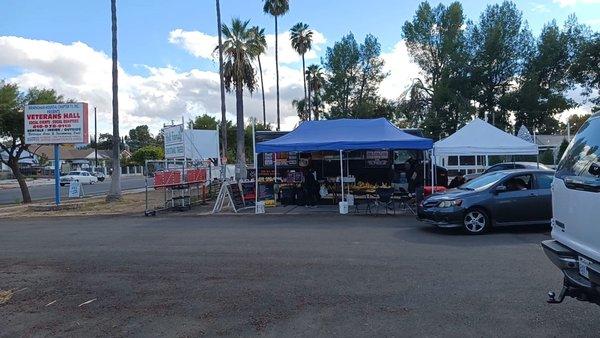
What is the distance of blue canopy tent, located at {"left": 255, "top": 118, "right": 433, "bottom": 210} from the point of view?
53.7 feet

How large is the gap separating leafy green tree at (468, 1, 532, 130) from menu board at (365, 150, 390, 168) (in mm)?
31986

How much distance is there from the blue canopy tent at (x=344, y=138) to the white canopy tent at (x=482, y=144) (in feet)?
4.03

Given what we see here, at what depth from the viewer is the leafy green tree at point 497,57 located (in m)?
49.8

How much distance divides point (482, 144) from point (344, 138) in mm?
4614

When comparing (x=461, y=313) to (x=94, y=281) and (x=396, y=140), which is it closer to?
(x=94, y=281)

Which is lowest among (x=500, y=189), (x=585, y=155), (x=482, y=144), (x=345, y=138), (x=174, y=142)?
(x=500, y=189)

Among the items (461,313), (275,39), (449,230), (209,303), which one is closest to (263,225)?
(449,230)

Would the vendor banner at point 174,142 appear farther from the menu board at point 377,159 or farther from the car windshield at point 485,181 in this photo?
the car windshield at point 485,181

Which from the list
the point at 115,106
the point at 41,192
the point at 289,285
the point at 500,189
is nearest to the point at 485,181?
the point at 500,189

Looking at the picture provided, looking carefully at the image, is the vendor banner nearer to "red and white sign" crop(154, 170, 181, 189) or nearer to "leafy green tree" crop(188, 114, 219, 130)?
"red and white sign" crop(154, 170, 181, 189)

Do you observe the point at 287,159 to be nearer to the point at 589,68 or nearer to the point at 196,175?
the point at 196,175

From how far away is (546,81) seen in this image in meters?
49.8

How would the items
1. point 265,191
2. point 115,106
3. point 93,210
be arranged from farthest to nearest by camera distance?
point 115,106 < point 93,210 < point 265,191

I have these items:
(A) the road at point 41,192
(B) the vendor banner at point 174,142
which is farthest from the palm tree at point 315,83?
(B) the vendor banner at point 174,142
